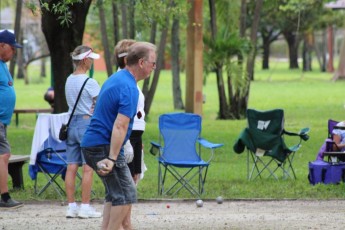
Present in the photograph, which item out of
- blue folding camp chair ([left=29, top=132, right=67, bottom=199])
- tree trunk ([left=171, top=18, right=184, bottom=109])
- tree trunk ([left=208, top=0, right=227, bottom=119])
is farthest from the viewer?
tree trunk ([left=171, top=18, right=184, bottom=109])

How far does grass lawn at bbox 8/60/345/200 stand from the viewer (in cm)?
1138

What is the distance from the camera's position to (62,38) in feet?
52.0

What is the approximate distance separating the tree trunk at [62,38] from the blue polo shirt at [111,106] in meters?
8.47

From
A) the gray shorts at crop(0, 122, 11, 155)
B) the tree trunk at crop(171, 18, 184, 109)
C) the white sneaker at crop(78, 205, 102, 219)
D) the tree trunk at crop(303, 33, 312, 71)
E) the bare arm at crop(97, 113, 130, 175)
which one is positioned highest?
the bare arm at crop(97, 113, 130, 175)

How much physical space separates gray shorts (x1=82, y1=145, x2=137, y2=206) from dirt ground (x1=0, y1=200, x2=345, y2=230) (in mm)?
1925

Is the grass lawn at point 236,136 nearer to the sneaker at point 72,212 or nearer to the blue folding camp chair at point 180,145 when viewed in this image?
the blue folding camp chair at point 180,145

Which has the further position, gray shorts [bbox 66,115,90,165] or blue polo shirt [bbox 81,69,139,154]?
gray shorts [bbox 66,115,90,165]

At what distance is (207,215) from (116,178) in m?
2.82

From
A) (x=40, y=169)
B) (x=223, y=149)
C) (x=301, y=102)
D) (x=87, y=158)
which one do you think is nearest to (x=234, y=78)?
(x=223, y=149)

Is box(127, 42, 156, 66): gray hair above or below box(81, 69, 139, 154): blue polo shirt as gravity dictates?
above

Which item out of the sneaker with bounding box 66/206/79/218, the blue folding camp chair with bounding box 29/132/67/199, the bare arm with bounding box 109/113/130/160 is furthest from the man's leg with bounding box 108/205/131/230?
the blue folding camp chair with bounding box 29/132/67/199

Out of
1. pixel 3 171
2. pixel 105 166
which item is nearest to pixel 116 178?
pixel 105 166

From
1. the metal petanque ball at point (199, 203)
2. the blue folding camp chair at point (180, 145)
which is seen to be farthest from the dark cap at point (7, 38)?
the metal petanque ball at point (199, 203)

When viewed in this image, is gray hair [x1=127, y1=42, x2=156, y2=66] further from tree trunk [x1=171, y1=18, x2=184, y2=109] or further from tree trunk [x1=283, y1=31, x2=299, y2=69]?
tree trunk [x1=283, y1=31, x2=299, y2=69]
